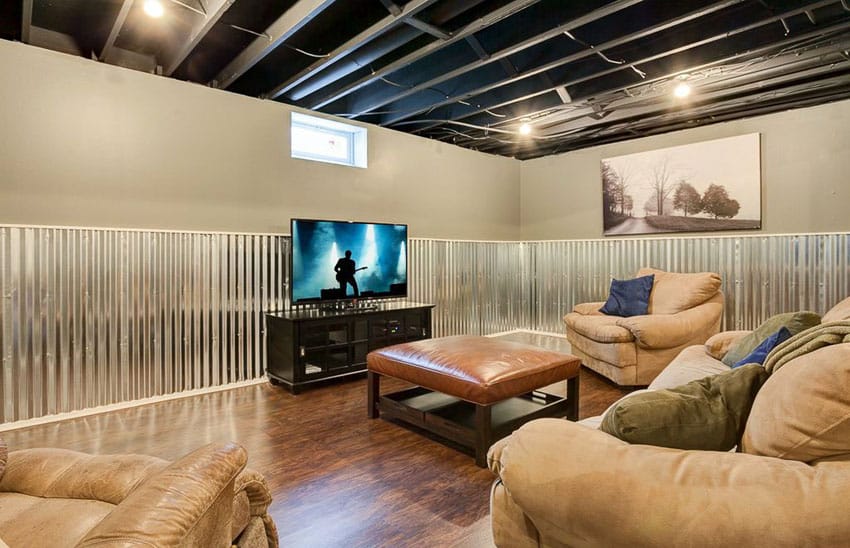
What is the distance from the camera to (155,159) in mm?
3664

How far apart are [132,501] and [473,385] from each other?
183 cm

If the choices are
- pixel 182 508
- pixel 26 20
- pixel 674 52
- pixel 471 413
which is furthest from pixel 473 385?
pixel 26 20

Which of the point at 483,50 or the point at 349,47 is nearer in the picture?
the point at 349,47

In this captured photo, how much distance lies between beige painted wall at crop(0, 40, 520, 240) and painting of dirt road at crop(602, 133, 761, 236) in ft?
8.64

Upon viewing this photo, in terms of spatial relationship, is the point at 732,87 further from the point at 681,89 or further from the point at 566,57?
the point at 566,57

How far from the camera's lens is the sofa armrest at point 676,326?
12.8 ft

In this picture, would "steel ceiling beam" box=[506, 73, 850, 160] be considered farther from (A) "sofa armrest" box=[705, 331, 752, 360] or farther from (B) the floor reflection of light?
(A) "sofa armrest" box=[705, 331, 752, 360]

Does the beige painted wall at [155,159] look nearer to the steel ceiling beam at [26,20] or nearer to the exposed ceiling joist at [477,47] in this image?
the steel ceiling beam at [26,20]

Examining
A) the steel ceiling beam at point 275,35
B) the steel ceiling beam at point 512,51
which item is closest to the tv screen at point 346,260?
the steel ceiling beam at point 512,51

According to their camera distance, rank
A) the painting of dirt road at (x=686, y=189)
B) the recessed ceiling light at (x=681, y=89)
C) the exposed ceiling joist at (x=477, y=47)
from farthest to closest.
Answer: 1. the painting of dirt road at (x=686, y=189)
2. the recessed ceiling light at (x=681, y=89)
3. the exposed ceiling joist at (x=477, y=47)

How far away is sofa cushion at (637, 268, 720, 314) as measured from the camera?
4.32 m

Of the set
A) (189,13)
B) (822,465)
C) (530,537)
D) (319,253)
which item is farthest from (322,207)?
(822,465)

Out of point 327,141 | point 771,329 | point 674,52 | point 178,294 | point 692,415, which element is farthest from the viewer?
point 327,141

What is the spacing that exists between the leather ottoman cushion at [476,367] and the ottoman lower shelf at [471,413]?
111 mm
